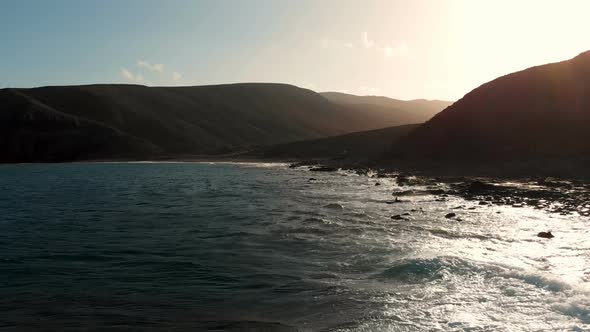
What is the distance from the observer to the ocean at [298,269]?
1105 cm

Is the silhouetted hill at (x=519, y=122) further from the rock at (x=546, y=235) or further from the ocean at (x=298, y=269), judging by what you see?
the rock at (x=546, y=235)

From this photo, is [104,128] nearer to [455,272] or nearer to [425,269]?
[425,269]

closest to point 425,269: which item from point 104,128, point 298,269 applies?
point 298,269

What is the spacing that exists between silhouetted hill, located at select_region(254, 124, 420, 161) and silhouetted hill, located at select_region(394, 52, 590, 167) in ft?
97.6

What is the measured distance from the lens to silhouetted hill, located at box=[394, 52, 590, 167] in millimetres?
49906

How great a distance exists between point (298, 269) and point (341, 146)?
92296mm

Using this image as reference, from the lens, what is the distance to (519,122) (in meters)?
55.5

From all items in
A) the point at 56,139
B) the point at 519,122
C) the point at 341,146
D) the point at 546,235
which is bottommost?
the point at 546,235

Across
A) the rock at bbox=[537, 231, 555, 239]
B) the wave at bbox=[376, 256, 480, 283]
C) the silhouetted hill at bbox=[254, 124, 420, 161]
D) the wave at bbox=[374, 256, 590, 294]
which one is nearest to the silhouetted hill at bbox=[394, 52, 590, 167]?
the rock at bbox=[537, 231, 555, 239]

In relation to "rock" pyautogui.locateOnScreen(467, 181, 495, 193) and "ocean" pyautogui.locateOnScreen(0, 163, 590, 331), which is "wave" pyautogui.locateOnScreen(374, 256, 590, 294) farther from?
"rock" pyautogui.locateOnScreen(467, 181, 495, 193)

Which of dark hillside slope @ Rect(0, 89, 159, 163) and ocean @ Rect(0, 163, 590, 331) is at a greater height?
dark hillside slope @ Rect(0, 89, 159, 163)

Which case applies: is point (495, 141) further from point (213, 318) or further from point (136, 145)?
point (136, 145)

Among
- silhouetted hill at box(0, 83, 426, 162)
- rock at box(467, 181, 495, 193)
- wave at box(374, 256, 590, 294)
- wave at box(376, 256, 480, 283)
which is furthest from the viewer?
silhouetted hill at box(0, 83, 426, 162)

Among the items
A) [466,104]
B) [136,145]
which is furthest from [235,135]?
[466,104]
